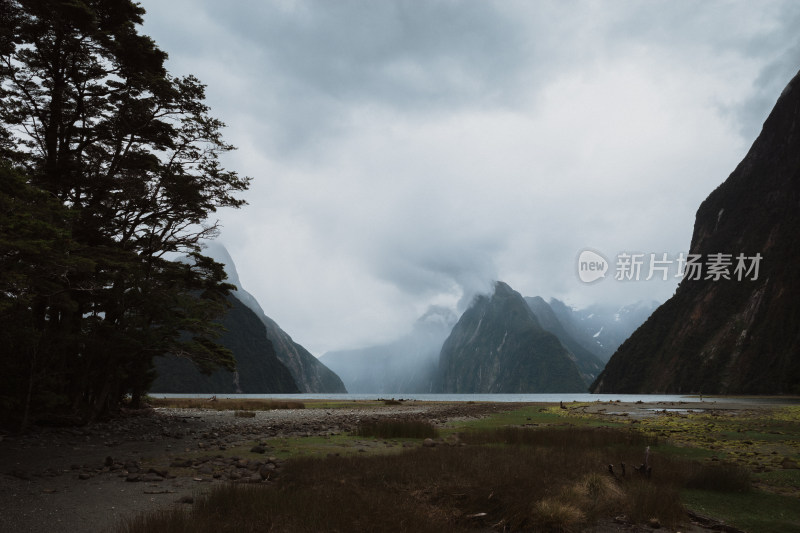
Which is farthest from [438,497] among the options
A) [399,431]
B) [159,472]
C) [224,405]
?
[224,405]

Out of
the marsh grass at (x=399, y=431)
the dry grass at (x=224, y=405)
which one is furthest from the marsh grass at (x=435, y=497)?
the dry grass at (x=224, y=405)

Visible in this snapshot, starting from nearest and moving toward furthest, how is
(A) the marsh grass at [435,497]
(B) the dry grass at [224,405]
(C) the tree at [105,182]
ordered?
(A) the marsh grass at [435,497]
(C) the tree at [105,182]
(B) the dry grass at [224,405]

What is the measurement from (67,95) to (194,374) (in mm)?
176717

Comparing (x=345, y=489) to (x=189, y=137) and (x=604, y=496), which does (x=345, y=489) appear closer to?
(x=604, y=496)

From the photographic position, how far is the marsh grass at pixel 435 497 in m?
6.70

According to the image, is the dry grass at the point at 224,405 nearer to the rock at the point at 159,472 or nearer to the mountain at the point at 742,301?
the rock at the point at 159,472

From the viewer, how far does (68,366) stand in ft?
62.8

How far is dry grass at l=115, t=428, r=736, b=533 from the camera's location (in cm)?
671

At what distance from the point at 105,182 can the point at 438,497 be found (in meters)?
21.3

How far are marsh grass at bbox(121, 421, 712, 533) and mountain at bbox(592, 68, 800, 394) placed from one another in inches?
4530

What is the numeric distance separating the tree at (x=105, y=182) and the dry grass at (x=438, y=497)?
12333 millimetres

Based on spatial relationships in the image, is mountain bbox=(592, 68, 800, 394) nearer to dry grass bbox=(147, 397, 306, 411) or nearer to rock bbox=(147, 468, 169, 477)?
dry grass bbox=(147, 397, 306, 411)

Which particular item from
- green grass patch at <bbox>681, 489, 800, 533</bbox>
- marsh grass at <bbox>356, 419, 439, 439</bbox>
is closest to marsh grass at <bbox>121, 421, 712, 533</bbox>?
green grass patch at <bbox>681, 489, 800, 533</bbox>

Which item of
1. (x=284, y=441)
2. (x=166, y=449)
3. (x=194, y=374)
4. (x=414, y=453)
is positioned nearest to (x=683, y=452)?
(x=414, y=453)
